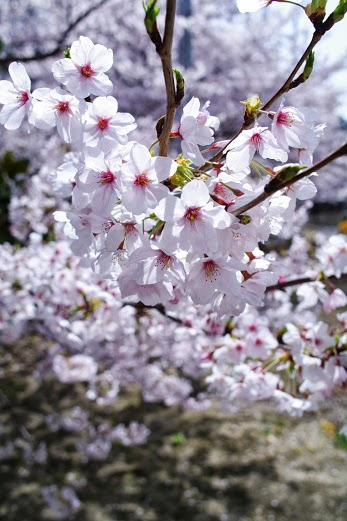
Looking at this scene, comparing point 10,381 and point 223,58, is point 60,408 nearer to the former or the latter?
point 10,381

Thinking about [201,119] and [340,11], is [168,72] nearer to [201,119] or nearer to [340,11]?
[201,119]

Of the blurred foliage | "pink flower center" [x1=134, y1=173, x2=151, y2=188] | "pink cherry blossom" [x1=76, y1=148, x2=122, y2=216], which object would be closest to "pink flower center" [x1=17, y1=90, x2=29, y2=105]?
"pink cherry blossom" [x1=76, y1=148, x2=122, y2=216]

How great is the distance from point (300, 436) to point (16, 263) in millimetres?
4071

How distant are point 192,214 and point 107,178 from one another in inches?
6.6

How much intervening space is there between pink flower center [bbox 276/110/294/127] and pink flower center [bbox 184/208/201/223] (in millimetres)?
255

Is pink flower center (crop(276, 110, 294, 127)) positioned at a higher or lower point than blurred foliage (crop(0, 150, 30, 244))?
higher

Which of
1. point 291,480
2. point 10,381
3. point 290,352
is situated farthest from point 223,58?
point 290,352

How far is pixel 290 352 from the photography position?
163 cm

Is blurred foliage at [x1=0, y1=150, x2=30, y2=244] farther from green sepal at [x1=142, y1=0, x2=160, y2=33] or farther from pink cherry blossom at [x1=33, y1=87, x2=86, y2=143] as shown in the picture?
green sepal at [x1=142, y1=0, x2=160, y2=33]

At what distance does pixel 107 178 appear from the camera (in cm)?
84

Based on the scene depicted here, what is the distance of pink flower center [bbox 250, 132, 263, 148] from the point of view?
87cm

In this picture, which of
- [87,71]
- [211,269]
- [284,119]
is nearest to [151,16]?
[87,71]

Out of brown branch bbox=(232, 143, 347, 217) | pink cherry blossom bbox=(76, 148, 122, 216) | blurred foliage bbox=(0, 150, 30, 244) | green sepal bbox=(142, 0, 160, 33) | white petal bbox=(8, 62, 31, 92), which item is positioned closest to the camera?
brown branch bbox=(232, 143, 347, 217)

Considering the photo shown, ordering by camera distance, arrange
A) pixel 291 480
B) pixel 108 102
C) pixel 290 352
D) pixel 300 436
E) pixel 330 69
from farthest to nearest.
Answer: pixel 330 69 → pixel 300 436 → pixel 291 480 → pixel 290 352 → pixel 108 102
